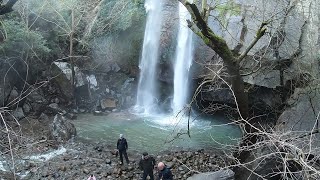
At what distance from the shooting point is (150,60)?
19172 millimetres

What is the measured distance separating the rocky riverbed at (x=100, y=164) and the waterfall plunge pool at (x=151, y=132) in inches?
28.7

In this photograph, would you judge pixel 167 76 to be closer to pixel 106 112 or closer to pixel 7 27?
pixel 106 112

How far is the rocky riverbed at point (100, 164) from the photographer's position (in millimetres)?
10234

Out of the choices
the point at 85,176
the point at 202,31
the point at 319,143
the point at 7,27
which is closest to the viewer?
the point at 202,31

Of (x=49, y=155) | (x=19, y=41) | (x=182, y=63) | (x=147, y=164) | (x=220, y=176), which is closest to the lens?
(x=220, y=176)

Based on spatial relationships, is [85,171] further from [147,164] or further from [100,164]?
[147,164]

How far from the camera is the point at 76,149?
1240 cm

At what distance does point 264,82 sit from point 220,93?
2.97 metres

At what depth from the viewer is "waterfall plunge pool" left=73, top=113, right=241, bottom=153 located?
1342 cm

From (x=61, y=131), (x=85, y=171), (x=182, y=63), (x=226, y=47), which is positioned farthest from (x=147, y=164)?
(x=182, y=63)

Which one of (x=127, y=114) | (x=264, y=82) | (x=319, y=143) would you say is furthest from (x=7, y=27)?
(x=319, y=143)

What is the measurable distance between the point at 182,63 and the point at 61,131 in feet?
25.3

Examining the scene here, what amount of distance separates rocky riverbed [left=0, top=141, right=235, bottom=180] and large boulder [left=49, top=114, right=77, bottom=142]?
0.42m

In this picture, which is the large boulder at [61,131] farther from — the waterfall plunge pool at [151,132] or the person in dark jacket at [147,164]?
the person in dark jacket at [147,164]
